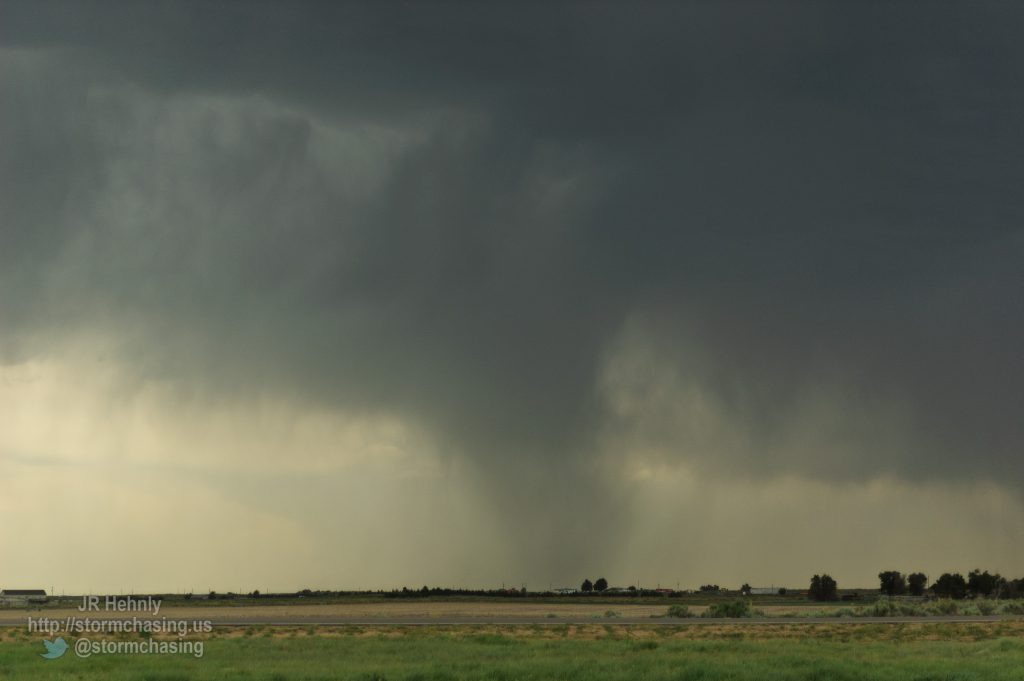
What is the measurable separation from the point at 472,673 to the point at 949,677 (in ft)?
64.7

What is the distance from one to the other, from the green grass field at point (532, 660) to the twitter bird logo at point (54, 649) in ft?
1.93

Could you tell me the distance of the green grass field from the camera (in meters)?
40.8

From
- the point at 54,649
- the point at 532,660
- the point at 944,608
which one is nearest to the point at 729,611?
the point at 944,608

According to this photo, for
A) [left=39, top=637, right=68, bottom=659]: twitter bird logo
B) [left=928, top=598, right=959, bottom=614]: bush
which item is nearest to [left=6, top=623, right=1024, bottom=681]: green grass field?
[left=39, top=637, right=68, bottom=659]: twitter bird logo

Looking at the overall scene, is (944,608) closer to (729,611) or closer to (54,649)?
(729,611)

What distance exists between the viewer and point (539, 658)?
156 ft

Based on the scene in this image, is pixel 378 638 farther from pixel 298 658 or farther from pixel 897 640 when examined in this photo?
pixel 897 640

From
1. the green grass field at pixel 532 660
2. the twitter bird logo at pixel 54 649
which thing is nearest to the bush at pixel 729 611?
the green grass field at pixel 532 660

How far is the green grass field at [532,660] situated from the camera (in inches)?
1604

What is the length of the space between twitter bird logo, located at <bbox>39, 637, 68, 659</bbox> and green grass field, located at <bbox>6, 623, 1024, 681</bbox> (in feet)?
1.93

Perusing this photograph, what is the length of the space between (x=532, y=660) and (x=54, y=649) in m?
24.3

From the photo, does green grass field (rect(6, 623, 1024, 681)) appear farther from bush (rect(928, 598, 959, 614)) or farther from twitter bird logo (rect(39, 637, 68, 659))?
bush (rect(928, 598, 959, 614))

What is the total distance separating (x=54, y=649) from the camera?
1975 inches

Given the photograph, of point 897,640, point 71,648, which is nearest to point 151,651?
point 71,648
